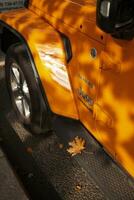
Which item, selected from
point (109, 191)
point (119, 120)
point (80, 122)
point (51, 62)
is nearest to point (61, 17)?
point (51, 62)

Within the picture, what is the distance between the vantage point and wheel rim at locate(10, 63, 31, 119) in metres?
3.15

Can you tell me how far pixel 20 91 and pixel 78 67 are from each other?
1022 millimetres

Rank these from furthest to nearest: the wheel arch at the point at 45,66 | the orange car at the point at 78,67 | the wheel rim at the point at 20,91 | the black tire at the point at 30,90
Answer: the wheel rim at the point at 20,91, the black tire at the point at 30,90, the wheel arch at the point at 45,66, the orange car at the point at 78,67

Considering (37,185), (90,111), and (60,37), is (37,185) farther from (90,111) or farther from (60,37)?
(60,37)

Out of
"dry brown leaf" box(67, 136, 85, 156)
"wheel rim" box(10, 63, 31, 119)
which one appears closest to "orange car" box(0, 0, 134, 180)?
"wheel rim" box(10, 63, 31, 119)

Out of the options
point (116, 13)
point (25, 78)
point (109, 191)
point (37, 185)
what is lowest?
point (37, 185)

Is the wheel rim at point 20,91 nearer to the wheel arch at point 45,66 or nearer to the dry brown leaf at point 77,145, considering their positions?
the wheel arch at point 45,66

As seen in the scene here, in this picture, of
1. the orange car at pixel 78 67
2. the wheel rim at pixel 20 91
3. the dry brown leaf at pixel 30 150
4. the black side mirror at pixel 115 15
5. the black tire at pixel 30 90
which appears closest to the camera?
the black side mirror at pixel 115 15

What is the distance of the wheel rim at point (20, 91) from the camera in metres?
3.15

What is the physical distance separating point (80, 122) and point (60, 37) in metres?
0.67

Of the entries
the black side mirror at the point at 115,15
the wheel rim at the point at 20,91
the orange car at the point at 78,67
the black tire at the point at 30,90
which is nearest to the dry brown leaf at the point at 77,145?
the orange car at the point at 78,67

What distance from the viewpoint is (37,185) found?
2932 mm

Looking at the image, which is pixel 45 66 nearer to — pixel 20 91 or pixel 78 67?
pixel 78 67

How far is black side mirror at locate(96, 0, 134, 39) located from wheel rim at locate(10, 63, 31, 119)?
146 cm
